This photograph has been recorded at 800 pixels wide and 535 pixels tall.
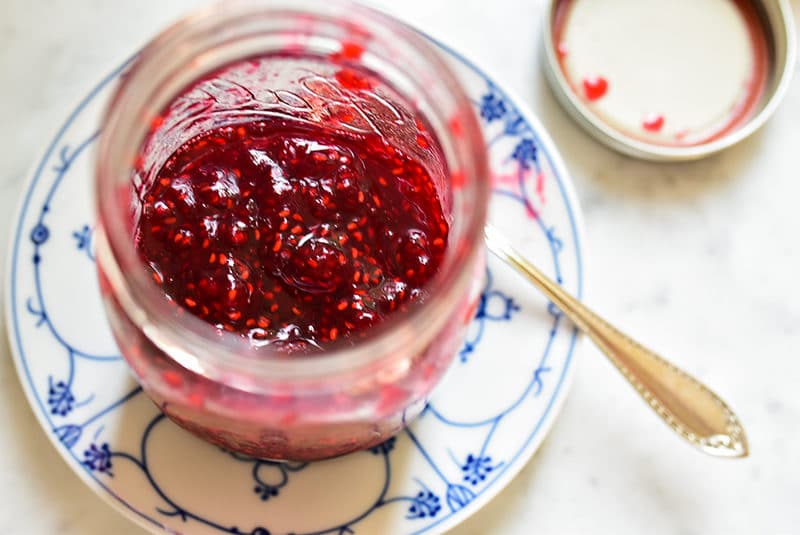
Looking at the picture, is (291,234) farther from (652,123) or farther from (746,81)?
(746,81)

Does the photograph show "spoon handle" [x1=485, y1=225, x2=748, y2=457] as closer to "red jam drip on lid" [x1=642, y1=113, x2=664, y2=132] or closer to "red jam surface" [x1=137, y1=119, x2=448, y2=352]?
"red jam surface" [x1=137, y1=119, x2=448, y2=352]

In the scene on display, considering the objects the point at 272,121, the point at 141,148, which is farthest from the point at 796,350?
the point at 141,148

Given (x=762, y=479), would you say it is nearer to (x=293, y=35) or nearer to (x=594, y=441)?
(x=594, y=441)

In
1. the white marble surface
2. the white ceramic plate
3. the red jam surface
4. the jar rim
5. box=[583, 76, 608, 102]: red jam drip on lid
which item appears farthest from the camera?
box=[583, 76, 608, 102]: red jam drip on lid

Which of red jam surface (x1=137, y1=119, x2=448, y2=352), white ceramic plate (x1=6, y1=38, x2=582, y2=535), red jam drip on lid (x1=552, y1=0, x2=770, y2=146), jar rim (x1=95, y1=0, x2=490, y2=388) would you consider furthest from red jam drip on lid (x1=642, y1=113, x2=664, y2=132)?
jar rim (x1=95, y1=0, x2=490, y2=388)

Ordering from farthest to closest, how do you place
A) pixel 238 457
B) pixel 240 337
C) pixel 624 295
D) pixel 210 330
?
pixel 624 295, pixel 238 457, pixel 240 337, pixel 210 330

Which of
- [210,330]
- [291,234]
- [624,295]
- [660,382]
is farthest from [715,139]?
[210,330]
